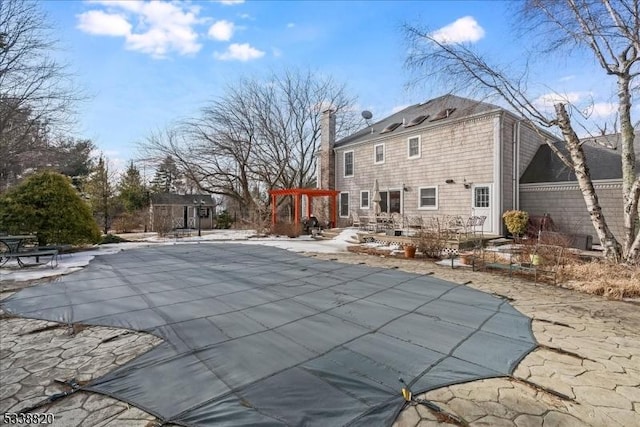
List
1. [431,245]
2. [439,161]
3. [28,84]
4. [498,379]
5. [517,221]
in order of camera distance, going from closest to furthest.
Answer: [498,379], [431,245], [517,221], [28,84], [439,161]

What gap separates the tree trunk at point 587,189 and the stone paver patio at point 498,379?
3.79 metres

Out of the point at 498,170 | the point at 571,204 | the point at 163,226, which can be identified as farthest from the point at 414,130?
the point at 163,226

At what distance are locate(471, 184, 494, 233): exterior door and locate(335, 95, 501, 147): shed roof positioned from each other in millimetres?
2922

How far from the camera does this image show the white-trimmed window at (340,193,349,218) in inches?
719

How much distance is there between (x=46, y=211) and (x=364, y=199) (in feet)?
43.8

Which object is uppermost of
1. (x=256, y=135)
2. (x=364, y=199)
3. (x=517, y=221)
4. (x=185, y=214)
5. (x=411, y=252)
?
(x=256, y=135)

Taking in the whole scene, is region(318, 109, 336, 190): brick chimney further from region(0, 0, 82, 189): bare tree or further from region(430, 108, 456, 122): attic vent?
region(0, 0, 82, 189): bare tree

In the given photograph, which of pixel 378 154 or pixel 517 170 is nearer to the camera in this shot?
pixel 517 170

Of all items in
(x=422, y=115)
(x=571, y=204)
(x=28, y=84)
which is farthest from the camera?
(x=422, y=115)

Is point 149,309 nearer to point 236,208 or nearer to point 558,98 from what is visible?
point 558,98

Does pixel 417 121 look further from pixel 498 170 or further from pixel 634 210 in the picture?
pixel 634 210

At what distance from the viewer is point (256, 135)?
21.8 m

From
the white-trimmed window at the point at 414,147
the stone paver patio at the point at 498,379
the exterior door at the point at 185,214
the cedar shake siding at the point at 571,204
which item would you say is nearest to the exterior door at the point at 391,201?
the white-trimmed window at the point at 414,147

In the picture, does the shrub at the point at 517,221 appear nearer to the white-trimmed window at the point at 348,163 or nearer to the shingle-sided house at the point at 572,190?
the shingle-sided house at the point at 572,190
